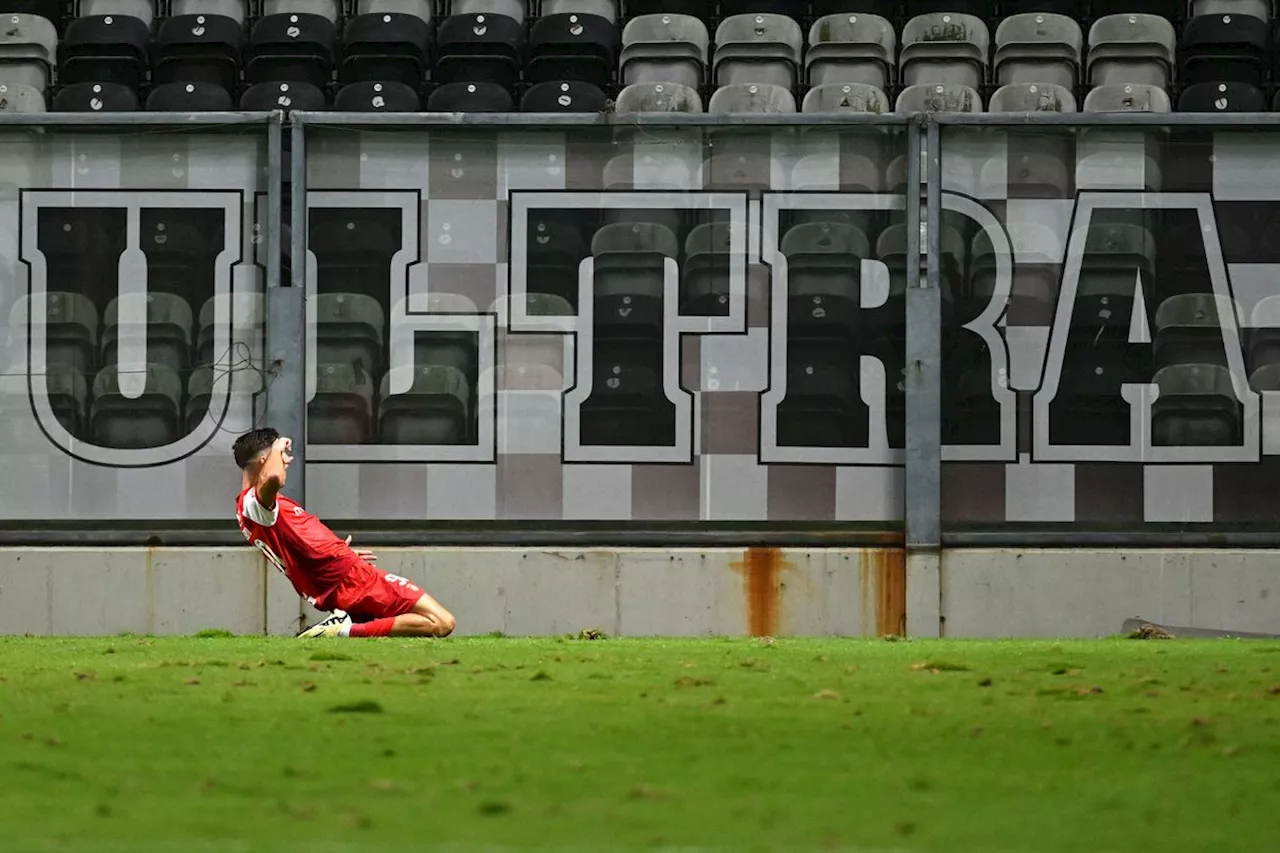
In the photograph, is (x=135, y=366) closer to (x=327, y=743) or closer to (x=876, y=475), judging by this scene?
(x=876, y=475)

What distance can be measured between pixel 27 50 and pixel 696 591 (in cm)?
754

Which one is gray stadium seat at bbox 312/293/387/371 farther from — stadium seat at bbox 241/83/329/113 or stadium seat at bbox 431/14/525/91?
stadium seat at bbox 431/14/525/91

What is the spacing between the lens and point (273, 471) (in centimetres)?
894

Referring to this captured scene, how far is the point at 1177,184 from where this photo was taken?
11.4m

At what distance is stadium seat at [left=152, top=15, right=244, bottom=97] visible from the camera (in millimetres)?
14016

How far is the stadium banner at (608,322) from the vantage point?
11.2 meters

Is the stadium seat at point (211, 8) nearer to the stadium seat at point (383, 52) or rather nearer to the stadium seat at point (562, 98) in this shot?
the stadium seat at point (383, 52)

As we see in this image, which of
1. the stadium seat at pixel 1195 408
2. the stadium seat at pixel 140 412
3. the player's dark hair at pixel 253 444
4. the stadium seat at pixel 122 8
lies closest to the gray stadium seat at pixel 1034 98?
the stadium seat at pixel 1195 408

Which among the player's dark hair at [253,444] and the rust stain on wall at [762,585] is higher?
the player's dark hair at [253,444]

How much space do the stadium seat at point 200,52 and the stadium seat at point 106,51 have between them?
177 mm

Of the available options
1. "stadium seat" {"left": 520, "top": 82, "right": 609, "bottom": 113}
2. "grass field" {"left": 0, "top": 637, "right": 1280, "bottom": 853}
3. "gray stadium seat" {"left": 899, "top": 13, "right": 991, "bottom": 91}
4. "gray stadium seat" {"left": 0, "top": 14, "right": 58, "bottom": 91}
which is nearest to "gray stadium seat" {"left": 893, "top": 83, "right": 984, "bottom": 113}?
"gray stadium seat" {"left": 899, "top": 13, "right": 991, "bottom": 91}

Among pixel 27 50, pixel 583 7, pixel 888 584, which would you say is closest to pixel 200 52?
pixel 27 50

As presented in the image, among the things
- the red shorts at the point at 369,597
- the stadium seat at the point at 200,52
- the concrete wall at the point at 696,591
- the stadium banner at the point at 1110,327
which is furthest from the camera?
the stadium seat at the point at 200,52

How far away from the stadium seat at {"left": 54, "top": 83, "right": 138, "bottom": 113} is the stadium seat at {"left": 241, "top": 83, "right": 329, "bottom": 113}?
89 centimetres
